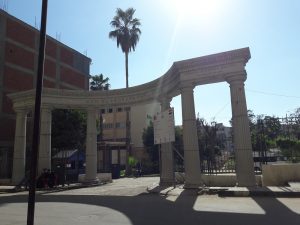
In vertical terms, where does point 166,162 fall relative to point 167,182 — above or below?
above

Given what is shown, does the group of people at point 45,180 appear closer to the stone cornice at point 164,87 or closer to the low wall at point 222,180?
the stone cornice at point 164,87

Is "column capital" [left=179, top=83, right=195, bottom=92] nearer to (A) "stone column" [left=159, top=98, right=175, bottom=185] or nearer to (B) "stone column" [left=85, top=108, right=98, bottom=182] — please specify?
(A) "stone column" [left=159, top=98, right=175, bottom=185]

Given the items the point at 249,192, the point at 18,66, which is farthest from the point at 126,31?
the point at 249,192

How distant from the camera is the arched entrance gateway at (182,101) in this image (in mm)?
16094

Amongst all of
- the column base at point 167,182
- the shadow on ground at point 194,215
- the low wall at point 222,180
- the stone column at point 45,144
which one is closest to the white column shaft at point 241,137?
the shadow on ground at point 194,215

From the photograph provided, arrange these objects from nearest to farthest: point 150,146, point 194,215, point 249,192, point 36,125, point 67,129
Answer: point 36,125 → point 194,215 → point 249,192 → point 67,129 → point 150,146

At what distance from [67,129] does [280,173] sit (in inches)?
924

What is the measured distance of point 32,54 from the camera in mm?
43344

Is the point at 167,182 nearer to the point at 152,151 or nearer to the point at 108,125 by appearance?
the point at 152,151

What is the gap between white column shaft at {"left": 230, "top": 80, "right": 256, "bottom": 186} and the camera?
15.8 meters

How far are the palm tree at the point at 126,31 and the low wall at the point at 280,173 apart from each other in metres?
31.4

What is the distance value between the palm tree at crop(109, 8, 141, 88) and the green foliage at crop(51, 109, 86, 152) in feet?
41.3

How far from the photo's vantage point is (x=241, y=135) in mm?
16062

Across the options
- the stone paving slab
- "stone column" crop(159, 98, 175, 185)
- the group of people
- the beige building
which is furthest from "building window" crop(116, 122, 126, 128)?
the stone paving slab
